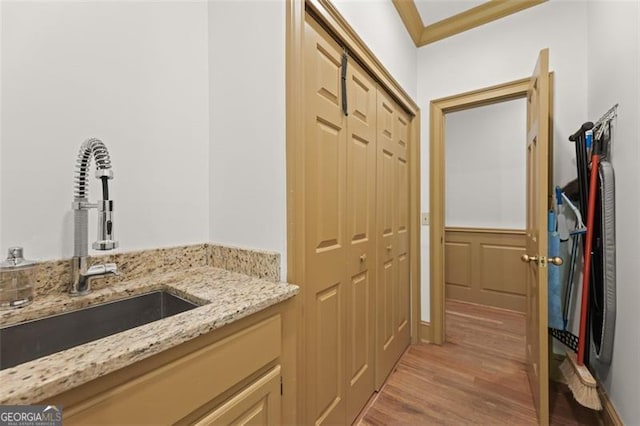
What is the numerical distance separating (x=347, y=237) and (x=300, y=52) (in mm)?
839

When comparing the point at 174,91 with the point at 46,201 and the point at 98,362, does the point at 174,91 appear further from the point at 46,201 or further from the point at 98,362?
the point at 98,362

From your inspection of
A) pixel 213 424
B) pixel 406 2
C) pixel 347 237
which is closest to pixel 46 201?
pixel 213 424

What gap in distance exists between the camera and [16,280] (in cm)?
77

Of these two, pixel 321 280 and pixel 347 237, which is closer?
pixel 321 280

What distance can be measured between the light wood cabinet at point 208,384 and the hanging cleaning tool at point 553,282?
5.19ft

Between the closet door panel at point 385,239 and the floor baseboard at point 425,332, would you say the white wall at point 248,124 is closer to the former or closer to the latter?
the closet door panel at point 385,239

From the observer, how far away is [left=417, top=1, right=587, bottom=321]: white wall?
184cm

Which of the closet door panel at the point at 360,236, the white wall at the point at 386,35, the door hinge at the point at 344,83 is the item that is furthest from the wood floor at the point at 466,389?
the white wall at the point at 386,35

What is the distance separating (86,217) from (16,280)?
23cm

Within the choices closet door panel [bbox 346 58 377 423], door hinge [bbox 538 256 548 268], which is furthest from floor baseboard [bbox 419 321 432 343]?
door hinge [bbox 538 256 548 268]

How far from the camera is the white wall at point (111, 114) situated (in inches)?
32.6

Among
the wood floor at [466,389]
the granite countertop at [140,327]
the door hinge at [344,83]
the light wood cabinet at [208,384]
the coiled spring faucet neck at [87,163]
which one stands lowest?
the wood floor at [466,389]

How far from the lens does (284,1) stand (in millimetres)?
1020

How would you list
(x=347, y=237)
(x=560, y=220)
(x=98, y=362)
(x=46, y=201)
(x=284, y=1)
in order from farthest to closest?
(x=560, y=220) < (x=347, y=237) < (x=284, y=1) < (x=46, y=201) < (x=98, y=362)
